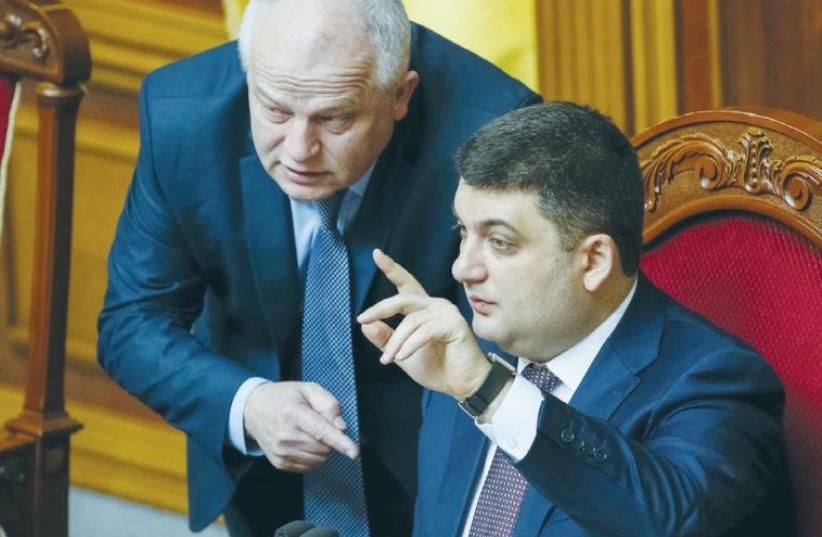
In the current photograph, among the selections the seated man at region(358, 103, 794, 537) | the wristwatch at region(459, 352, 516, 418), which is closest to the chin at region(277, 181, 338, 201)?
the seated man at region(358, 103, 794, 537)

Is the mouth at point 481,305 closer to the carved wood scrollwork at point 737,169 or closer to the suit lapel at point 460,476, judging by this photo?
the suit lapel at point 460,476

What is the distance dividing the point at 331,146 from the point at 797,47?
94cm

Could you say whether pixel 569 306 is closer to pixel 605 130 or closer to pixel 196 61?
pixel 605 130

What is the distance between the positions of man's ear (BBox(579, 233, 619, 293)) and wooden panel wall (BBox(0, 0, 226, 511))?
6.32ft

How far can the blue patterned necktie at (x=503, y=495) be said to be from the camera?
1931mm

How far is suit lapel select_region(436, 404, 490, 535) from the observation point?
6.56 feet

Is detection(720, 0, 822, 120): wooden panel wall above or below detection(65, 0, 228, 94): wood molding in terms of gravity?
above

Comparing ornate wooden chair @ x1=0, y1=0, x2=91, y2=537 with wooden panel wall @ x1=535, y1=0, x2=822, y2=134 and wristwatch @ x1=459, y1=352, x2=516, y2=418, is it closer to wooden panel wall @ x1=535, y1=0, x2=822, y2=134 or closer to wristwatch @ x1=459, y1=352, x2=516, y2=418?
wooden panel wall @ x1=535, y1=0, x2=822, y2=134

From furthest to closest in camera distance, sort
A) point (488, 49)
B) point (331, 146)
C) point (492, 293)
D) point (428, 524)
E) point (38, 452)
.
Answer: point (488, 49) < point (38, 452) < point (331, 146) < point (428, 524) < point (492, 293)

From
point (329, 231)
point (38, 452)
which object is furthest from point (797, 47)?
point (38, 452)

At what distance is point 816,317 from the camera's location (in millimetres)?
1950

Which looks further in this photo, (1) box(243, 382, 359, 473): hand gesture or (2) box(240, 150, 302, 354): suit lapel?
(2) box(240, 150, 302, 354): suit lapel

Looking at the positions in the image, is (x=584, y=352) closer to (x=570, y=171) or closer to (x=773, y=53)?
(x=570, y=171)

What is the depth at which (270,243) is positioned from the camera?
2.48m
